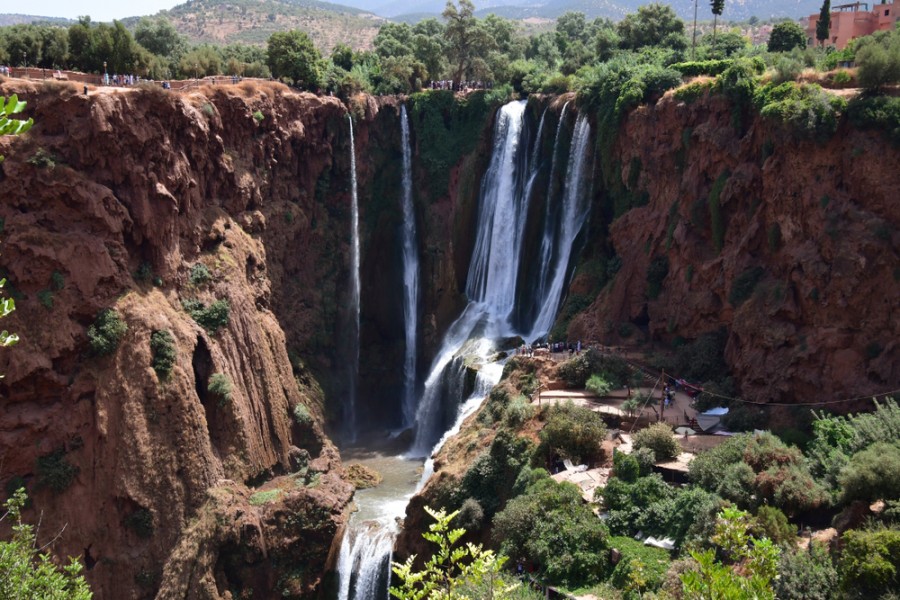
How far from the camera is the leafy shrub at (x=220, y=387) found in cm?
3516

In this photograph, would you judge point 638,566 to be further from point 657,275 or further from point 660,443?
point 657,275

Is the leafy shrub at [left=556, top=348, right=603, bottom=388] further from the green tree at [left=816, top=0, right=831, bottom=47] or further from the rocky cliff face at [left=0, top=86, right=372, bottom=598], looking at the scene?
the green tree at [left=816, top=0, right=831, bottom=47]

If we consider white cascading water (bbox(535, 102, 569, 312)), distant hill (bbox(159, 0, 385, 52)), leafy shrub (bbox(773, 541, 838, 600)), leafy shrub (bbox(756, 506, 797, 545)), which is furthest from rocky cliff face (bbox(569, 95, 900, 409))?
distant hill (bbox(159, 0, 385, 52))

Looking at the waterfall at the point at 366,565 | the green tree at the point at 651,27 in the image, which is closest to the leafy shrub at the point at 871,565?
the waterfall at the point at 366,565

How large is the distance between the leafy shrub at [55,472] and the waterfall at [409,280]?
72.0ft

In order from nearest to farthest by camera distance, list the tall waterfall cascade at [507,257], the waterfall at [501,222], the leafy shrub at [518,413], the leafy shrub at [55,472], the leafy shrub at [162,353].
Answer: the leafy shrub at [55,472] < the leafy shrub at [518,413] < the leafy shrub at [162,353] < the tall waterfall cascade at [507,257] < the waterfall at [501,222]

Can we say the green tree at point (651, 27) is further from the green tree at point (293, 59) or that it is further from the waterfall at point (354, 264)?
the green tree at point (293, 59)

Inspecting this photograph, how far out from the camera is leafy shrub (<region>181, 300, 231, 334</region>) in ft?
118

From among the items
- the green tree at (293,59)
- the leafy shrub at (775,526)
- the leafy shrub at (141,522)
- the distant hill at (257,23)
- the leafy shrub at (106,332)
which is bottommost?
the leafy shrub at (141,522)

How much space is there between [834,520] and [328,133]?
3717 centimetres

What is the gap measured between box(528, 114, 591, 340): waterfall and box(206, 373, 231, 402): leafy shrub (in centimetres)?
1660

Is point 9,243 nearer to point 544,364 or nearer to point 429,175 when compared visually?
point 544,364

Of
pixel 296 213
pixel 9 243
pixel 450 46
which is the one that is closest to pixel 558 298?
pixel 296 213

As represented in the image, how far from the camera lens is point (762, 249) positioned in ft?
105
